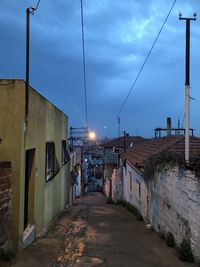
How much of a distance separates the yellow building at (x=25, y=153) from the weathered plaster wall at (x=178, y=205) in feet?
12.1

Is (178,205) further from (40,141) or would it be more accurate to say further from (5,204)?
(5,204)

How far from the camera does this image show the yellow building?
26.6 feet

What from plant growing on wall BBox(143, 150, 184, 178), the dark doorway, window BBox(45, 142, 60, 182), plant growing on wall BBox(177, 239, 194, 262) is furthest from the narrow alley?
plant growing on wall BBox(143, 150, 184, 178)

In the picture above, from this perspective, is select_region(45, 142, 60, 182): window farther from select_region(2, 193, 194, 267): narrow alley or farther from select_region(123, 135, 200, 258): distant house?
select_region(123, 135, 200, 258): distant house

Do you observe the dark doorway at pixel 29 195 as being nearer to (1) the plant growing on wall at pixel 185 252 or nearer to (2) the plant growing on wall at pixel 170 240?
(2) the plant growing on wall at pixel 170 240

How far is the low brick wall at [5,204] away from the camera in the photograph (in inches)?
296

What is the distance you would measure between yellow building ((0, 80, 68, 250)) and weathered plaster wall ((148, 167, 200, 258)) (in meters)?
3.69

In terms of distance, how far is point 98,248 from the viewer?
972 cm

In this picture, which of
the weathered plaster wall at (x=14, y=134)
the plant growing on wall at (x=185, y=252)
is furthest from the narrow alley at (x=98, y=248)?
the weathered plaster wall at (x=14, y=134)

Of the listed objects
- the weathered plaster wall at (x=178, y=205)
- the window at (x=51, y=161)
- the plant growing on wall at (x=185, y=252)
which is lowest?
the plant growing on wall at (x=185, y=252)

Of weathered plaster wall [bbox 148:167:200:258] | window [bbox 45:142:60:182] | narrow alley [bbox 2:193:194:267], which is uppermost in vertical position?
window [bbox 45:142:60:182]

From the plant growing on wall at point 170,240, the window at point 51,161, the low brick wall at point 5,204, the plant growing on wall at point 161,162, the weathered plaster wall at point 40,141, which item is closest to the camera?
the low brick wall at point 5,204

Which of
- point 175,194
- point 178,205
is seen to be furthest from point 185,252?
point 175,194

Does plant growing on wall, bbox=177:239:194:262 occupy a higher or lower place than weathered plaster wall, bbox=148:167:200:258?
lower
